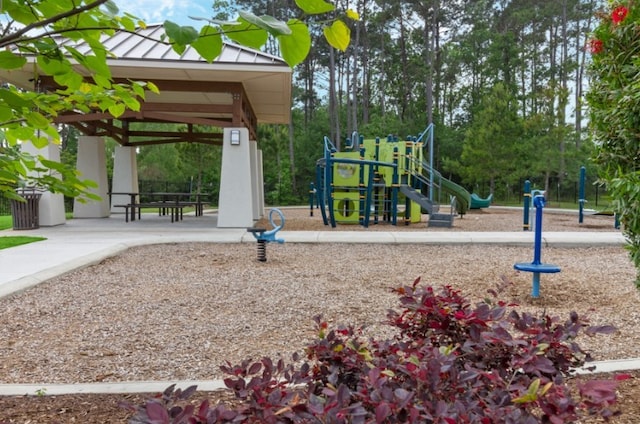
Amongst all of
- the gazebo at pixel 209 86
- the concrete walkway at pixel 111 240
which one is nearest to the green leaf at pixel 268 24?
the concrete walkway at pixel 111 240

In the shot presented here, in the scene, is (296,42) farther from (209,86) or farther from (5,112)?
(209,86)

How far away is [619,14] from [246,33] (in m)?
2.24

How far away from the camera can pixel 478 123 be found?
2722 centimetres

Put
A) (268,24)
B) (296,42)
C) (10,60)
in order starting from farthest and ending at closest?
(10,60), (296,42), (268,24)

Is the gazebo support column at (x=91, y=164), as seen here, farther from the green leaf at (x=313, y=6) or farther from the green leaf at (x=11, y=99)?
the green leaf at (x=313, y=6)

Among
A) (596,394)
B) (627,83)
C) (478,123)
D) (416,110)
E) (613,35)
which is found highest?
(416,110)

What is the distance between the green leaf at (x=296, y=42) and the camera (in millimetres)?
811

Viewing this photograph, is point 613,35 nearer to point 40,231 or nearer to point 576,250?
point 576,250

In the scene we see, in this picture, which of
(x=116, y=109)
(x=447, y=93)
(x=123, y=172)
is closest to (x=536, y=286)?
(x=116, y=109)

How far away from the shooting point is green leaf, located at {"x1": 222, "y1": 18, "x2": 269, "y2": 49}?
30.6 inches

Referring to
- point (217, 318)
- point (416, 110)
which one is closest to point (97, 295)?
point (217, 318)

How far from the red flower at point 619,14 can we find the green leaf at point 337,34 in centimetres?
200

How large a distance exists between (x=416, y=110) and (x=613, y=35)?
115 ft

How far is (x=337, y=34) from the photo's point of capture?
906 millimetres
